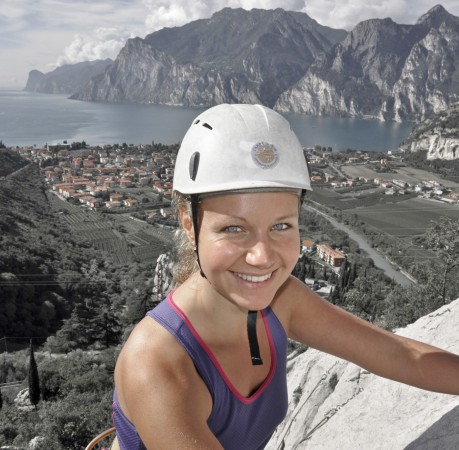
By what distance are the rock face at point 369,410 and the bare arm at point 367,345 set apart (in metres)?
0.28

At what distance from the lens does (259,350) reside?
4.91ft

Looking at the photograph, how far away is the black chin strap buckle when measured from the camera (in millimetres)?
1459

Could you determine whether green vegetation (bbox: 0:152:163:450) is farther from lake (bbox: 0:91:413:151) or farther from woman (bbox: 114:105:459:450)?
lake (bbox: 0:91:413:151)

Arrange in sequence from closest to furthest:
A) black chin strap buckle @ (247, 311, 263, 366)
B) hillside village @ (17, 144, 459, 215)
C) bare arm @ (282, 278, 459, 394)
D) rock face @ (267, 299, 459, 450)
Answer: black chin strap buckle @ (247, 311, 263, 366) < bare arm @ (282, 278, 459, 394) < rock face @ (267, 299, 459, 450) < hillside village @ (17, 144, 459, 215)

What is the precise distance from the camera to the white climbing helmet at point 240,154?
1.24m

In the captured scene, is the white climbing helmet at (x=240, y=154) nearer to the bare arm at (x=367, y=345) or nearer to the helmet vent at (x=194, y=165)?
the helmet vent at (x=194, y=165)

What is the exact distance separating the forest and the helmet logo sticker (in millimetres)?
7282

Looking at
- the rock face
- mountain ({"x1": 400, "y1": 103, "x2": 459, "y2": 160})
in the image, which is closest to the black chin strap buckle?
the rock face

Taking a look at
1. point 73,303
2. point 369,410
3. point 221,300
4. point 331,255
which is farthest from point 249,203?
point 331,255

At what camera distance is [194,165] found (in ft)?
4.30

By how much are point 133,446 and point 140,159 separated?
292ft

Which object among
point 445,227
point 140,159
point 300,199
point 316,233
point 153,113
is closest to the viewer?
point 300,199

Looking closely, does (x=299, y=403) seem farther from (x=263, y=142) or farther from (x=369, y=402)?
(x=263, y=142)

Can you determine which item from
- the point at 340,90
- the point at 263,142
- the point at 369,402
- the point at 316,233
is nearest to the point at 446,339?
the point at 369,402
